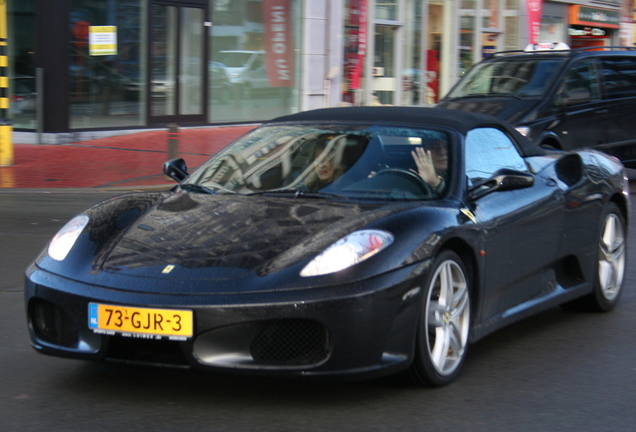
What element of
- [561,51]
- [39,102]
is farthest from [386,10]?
[561,51]

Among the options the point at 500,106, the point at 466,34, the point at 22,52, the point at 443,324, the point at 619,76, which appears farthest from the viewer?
the point at 466,34

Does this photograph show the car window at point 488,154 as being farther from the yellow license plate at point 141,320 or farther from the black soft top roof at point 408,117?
the yellow license plate at point 141,320

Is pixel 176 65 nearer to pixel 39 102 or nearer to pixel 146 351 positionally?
pixel 39 102

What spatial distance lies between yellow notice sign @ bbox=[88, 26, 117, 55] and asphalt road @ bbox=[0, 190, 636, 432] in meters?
13.1

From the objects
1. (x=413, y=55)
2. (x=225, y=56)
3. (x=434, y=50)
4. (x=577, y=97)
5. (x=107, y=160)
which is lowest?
(x=107, y=160)

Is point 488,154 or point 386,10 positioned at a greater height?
point 386,10

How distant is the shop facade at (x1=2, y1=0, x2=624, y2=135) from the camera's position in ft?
57.5

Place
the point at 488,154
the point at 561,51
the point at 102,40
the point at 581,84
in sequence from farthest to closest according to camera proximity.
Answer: the point at 102,40
the point at 561,51
the point at 581,84
the point at 488,154

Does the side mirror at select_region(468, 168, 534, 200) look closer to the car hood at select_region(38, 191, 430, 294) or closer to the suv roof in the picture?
the car hood at select_region(38, 191, 430, 294)

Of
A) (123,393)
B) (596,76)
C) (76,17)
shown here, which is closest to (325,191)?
(123,393)

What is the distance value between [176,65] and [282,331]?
1656cm

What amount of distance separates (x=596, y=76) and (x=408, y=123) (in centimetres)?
849

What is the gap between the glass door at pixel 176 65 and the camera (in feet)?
63.7

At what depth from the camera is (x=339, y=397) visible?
4.27m
